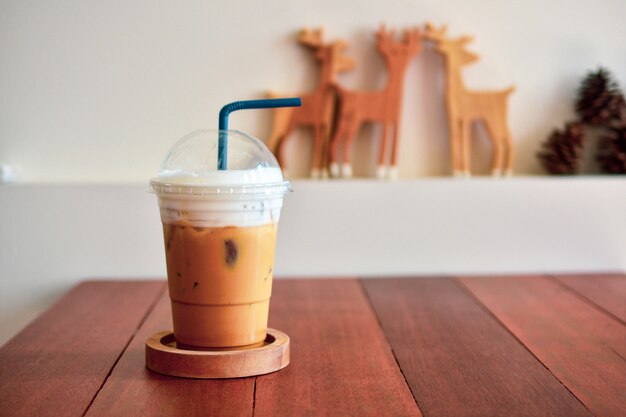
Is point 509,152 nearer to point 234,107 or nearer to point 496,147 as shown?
point 496,147

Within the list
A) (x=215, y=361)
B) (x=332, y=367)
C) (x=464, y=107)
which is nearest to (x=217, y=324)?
(x=215, y=361)

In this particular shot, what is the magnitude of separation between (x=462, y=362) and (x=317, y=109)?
1.01 m

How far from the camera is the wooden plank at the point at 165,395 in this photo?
→ 87 cm

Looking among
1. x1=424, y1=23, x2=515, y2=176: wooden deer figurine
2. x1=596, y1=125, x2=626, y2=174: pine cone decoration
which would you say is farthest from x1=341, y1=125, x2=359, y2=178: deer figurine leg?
x1=596, y1=125, x2=626, y2=174: pine cone decoration

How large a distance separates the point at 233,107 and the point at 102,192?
2.91 feet

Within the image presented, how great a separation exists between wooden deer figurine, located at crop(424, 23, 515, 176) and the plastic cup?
3.42 ft

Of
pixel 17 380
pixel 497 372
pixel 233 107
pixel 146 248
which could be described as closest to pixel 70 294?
pixel 146 248

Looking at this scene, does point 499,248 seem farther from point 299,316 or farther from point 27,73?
point 27,73

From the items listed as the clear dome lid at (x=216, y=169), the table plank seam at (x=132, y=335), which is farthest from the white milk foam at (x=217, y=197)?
the table plank seam at (x=132, y=335)

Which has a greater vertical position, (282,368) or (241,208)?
(241,208)

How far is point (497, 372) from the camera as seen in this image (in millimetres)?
1035

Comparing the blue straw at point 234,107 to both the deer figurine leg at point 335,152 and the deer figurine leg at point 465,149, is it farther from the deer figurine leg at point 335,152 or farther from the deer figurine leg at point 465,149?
the deer figurine leg at point 465,149

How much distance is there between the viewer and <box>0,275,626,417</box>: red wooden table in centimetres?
90

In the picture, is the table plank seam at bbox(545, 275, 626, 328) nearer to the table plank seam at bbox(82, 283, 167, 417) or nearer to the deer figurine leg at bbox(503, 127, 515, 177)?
the deer figurine leg at bbox(503, 127, 515, 177)
